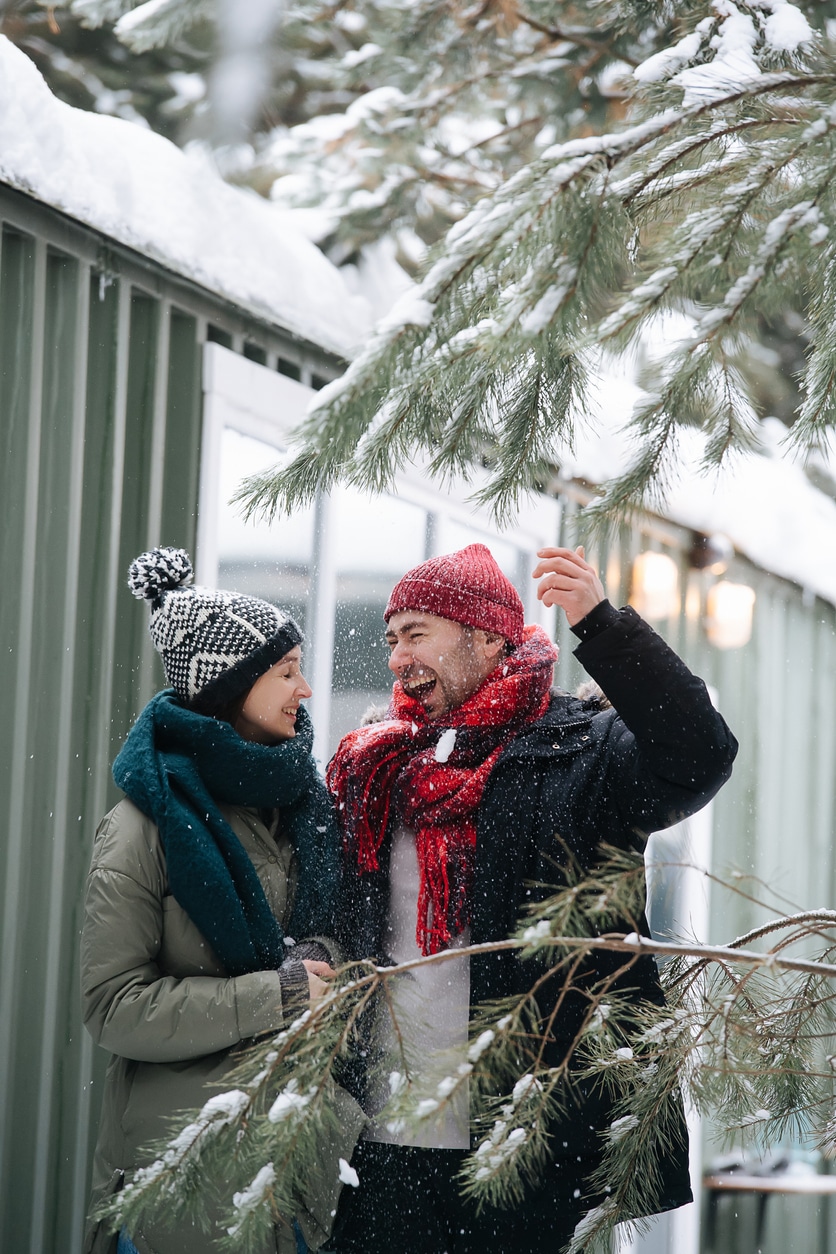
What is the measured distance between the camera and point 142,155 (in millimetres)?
3531

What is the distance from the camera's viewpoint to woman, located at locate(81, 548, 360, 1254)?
2.20 metres

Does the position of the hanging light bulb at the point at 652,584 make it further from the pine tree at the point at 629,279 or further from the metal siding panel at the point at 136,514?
the pine tree at the point at 629,279

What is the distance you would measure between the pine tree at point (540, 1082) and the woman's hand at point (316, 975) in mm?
368

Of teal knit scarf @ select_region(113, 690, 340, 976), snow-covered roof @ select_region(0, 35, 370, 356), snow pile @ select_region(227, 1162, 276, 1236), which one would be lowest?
snow pile @ select_region(227, 1162, 276, 1236)

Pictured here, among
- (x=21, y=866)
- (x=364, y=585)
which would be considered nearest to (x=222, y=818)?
(x=21, y=866)

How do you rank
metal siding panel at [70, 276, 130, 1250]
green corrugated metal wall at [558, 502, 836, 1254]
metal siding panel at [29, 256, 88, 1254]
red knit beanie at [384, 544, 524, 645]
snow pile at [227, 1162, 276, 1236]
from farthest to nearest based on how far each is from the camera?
green corrugated metal wall at [558, 502, 836, 1254], metal siding panel at [70, 276, 130, 1250], metal siding panel at [29, 256, 88, 1254], red knit beanie at [384, 544, 524, 645], snow pile at [227, 1162, 276, 1236]

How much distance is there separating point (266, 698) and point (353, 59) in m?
4.94

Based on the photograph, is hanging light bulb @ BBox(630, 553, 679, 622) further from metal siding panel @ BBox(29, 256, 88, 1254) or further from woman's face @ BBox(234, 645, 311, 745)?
woman's face @ BBox(234, 645, 311, 745)

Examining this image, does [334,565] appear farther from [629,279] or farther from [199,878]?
[629,279]

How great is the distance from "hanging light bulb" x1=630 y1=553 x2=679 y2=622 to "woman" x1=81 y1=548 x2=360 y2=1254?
3.43 metres

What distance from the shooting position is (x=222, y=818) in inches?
91.7

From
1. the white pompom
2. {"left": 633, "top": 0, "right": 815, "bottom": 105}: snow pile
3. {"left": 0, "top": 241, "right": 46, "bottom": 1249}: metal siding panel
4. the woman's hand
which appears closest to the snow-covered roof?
{"left": 0, "top": 241, "right": 46, "bottom": 1249}: metal siding panel

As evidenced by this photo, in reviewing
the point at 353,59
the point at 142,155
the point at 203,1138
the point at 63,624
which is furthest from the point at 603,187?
the point at 353,59

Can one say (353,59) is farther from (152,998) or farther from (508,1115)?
(508,1115)
